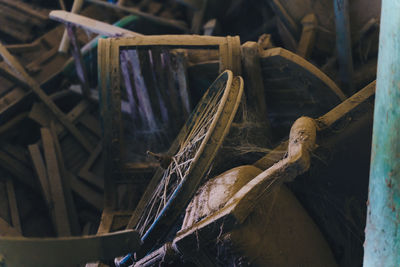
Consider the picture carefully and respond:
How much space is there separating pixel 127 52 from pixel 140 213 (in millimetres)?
1495

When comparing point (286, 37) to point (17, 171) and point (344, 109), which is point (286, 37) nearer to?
point (344, 109)

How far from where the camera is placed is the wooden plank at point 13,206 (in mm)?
4398

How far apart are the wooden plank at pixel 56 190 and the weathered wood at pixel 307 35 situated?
9.56 ft

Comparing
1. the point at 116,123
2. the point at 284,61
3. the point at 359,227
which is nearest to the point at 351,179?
the point at 359,227

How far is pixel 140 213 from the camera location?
3.22 m

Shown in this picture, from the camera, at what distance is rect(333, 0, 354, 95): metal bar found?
3.97m

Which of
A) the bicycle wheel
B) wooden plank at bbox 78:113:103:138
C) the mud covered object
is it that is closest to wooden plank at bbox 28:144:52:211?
wooden plank at bbox 78:113:103:138

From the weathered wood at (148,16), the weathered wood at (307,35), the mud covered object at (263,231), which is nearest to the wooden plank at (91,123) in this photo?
the weathered wood at (148,16)

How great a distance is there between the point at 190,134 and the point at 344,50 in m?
1.87

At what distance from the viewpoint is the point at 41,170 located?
4715 millimetres

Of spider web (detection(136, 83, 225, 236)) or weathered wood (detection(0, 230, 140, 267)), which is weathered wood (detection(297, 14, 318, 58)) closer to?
spider web (detection(136, 83, 225, 236))

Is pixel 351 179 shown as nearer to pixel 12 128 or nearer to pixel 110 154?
pixel 110 154

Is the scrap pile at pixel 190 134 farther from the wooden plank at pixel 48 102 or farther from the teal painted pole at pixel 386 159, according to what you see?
the teal painted pole at pixel 386 159

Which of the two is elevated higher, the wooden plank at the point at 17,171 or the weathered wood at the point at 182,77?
the weathered wood at the point at 182,77
